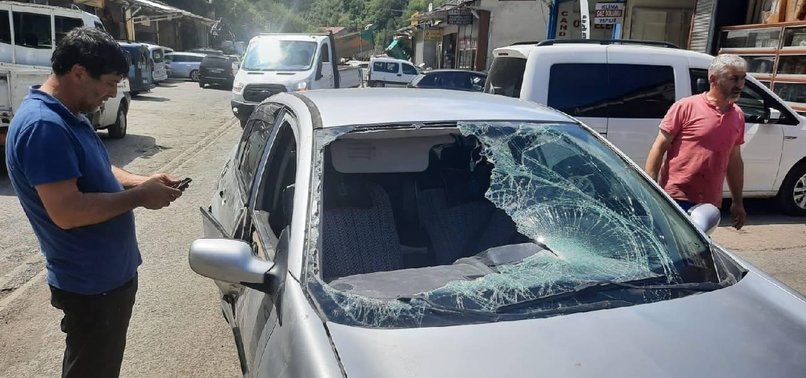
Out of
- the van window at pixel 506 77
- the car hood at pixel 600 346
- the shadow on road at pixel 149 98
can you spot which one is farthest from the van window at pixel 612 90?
the shadow on road at pixel 149 98

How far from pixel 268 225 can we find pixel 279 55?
Answer: 11231 mm

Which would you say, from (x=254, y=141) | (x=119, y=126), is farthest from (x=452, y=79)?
(x=254, y=141)

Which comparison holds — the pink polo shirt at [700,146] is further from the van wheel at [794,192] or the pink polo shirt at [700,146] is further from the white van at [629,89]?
the van wheel at [794,192]

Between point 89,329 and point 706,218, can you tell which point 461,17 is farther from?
point 89,329

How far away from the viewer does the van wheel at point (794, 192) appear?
6914 millimetres

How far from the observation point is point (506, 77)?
6.64 meters

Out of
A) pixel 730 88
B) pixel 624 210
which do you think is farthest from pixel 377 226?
pixel 730 88

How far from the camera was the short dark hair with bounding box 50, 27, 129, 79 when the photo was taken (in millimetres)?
2166

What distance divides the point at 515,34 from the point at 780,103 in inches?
741

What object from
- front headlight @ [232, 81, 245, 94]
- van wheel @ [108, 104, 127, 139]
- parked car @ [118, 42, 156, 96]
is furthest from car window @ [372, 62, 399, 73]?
van wheel @ [108, 104, 127, 139]

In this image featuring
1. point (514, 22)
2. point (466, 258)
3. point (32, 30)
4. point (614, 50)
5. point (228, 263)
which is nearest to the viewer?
point (228, 263)

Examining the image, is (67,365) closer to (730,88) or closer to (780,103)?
(730,88)

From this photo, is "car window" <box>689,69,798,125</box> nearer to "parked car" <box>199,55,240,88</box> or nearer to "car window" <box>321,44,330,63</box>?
"car window" <box>321,44,330,63</box>

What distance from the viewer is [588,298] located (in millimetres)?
1961
